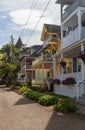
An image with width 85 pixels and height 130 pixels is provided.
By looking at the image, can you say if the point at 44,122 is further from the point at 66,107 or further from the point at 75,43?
the point at 75,43

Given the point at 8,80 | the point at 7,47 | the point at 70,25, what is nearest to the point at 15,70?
the point at 8,80

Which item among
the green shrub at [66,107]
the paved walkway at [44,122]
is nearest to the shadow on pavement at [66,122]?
the paved walkway at [44,122]

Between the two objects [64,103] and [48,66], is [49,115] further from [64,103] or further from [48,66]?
[48,66]

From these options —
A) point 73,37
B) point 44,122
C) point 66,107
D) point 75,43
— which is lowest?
point 44,122

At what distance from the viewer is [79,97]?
826 inches

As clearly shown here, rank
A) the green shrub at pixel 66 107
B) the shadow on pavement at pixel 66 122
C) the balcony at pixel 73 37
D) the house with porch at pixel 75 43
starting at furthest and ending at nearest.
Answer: the balcony at pixel 73 37 < the house with porch at pixel 75 43 < the green shrub at pixel 66 107 < the shadow on pavement at pixel 66 122

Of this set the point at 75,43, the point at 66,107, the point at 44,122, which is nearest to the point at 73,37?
the point at 75,43

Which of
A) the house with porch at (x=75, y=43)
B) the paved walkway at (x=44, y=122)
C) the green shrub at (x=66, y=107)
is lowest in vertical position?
the paved walkway at (x=44, y=122)

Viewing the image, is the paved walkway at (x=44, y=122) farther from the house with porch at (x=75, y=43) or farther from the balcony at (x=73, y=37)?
the balcony at (x=73, y=37)

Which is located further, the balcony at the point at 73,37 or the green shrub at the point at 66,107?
the balcony at the point at 73,37

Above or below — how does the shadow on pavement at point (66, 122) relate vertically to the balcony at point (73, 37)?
below

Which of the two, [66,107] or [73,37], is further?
[73,37]

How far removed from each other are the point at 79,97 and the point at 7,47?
2570 inches

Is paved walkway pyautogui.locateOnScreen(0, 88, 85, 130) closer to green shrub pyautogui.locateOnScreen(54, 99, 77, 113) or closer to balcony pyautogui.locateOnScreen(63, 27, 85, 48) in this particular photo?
green shrub pyautogui.locateOnScreen(54, 99, 77, 113)
